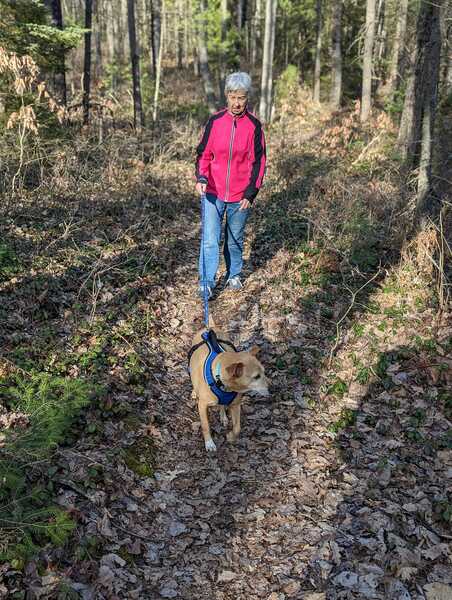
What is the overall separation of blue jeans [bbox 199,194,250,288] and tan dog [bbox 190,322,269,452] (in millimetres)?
2331

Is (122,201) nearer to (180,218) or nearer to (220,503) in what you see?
(180,218)

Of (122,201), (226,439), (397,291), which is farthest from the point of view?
(122,201)

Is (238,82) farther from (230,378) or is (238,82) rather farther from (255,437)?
(255,437)

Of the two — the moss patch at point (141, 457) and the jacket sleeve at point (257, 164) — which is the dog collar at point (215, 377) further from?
the jacket sleeve at point (257, 164)

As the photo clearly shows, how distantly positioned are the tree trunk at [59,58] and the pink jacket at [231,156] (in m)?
7.03

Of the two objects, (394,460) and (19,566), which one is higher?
(19,566)

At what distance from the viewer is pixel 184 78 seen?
1479 inches

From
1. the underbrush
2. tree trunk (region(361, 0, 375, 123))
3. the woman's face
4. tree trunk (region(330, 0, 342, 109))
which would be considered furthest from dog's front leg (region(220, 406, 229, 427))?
tree trunk (region(330, 0, 342, 109))

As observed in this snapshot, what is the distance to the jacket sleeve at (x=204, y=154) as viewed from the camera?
649cm

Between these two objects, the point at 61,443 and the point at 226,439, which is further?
the point at 226,439

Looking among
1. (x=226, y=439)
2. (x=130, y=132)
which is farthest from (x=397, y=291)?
(x=130, y=132)

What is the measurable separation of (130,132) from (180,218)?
6858mm

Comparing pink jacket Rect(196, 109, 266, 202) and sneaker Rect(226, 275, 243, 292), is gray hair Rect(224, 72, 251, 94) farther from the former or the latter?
sneaker Rect(226, 275, 243, 292)

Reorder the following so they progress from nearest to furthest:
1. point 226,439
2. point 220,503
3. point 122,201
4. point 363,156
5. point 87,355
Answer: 1. point 220,503
2. point 226,439
3. point 87,355
4. point 122,201
5. point 363,156
